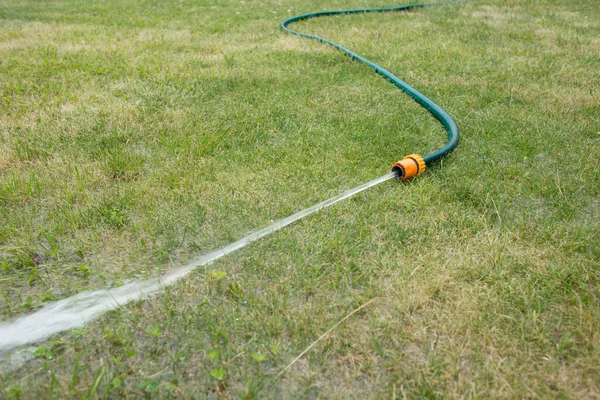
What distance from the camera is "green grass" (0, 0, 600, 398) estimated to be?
55.9 inches

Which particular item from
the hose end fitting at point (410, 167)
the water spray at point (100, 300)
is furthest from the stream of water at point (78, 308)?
the hose end fitting at point (410, 167)

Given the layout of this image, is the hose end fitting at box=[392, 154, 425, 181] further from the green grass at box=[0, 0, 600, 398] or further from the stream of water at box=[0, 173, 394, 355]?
the stream of water at box=[0, 173, 394, 355]

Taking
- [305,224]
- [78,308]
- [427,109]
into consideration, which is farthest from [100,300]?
[427,109]

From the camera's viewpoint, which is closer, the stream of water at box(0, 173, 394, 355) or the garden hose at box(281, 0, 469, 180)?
the stream of water at box(0, 173, 394, 355)

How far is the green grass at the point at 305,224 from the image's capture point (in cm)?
142

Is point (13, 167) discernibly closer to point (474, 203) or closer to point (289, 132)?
point (289, 132)

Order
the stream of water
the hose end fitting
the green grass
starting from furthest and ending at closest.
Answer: the hose end fitting, the stream of water, the green grass

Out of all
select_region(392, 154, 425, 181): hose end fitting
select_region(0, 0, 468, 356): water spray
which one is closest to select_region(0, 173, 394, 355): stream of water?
select_region(0, 0, 468, 356): water spray

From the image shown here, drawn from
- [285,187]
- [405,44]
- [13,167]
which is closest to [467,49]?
[405,44]

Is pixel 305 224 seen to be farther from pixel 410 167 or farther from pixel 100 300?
pixel 100 300

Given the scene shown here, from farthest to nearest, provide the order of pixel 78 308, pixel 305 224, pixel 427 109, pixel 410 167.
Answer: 1. pixel 427 109
2. pixel 410 167
3. pixel 305 224
4. pixel 78 308

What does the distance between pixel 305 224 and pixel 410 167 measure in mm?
652

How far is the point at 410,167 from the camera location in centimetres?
231

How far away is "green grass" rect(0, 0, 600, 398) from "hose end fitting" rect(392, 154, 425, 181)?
0.07m
